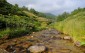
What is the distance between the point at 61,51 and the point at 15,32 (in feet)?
42.7

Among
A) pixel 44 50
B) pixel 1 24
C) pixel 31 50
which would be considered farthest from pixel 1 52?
pixel 1 24

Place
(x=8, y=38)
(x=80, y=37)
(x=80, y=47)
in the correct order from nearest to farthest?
1. (x=80, y=47)
2. (x=80, y=37)
3. (x=8, y=38)

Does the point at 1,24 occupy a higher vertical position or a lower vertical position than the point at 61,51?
higher

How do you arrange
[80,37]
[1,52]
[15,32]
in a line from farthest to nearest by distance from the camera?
[15,32] < [80,37] < [1,52]

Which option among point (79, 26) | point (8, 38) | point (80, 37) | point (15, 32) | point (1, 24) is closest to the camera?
point (80, 37)

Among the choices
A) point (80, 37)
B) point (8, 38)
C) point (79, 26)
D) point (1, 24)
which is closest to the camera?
point (80, 37)

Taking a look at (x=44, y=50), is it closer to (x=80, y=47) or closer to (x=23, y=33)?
(x=80, y=47)

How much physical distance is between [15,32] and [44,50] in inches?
482

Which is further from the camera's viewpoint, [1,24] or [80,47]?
[1,24]

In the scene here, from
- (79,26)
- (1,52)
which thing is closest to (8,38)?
(1,52)

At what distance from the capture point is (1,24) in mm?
31219

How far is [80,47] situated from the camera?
19438 millimetres

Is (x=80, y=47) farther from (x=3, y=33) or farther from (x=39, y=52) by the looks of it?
(x=3, y=33)

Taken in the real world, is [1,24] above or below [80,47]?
above
